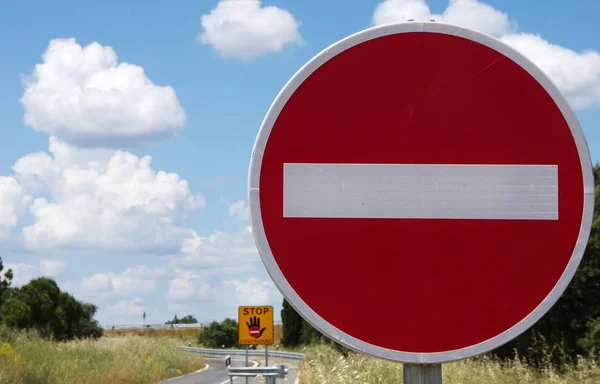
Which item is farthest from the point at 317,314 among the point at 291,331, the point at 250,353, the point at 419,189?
the point at 250,353

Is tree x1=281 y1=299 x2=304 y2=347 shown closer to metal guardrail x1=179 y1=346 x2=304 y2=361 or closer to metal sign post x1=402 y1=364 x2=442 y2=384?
metal guardrail x1=179 y1=346 x2=304 y2=361

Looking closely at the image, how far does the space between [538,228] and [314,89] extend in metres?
0.62

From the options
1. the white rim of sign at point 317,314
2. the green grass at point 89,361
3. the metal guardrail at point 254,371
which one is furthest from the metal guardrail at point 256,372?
the green grass at point 89,361

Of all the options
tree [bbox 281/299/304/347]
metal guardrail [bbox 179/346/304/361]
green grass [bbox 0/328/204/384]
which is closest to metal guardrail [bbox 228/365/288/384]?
green grass [bbox 0/328/204/384]

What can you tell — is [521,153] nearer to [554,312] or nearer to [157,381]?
[554,312]

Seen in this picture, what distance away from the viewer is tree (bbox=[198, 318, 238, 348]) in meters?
70.8

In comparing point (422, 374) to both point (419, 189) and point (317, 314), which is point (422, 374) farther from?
point (419, 189)

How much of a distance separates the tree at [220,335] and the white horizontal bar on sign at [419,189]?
6991 cm

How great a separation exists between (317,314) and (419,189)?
0.38 meters

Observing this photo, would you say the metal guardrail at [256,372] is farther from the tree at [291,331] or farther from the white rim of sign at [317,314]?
the tree at [291,331]

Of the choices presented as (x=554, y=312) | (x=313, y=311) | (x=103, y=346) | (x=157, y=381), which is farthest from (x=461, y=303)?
(x=103, y=346)

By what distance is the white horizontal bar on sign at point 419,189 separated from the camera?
195 centimetres

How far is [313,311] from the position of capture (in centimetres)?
191

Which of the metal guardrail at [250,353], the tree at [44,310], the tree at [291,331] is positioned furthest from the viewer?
the tree at [291,331]
